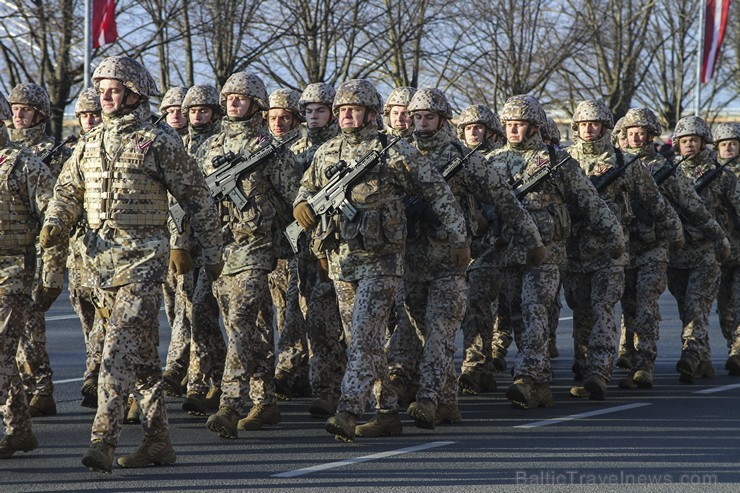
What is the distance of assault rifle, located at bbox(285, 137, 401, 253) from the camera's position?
897 centimetres

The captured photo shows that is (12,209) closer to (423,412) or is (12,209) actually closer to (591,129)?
(423,412)

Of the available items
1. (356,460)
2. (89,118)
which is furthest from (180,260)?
(89,118)

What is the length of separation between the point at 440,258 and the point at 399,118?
2453mm

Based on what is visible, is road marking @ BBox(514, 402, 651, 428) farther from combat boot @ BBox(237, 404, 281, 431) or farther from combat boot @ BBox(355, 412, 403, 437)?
combat boot @ BBox(237, 404, 281, 431)

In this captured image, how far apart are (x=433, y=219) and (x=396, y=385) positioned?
4.70 ft

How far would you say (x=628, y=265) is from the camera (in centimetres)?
1209

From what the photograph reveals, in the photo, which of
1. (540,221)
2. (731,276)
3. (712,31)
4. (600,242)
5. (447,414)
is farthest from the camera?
(712,31)

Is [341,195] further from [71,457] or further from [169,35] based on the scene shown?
[169,35]

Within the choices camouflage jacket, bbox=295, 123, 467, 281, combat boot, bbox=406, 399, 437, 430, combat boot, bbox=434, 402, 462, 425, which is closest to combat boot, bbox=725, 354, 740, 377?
combat boot, bbox=434, 402, 462, 425

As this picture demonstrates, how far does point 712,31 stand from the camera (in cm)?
3114

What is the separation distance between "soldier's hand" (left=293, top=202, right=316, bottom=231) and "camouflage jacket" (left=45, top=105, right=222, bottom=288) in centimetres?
116

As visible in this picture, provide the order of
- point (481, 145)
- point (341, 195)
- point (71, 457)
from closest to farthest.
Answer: point (71, 457) → point (341, 195) → point (481, 145)

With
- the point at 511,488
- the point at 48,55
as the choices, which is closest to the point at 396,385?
the point at 511,488

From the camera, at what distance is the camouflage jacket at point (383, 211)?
29.4 ft
